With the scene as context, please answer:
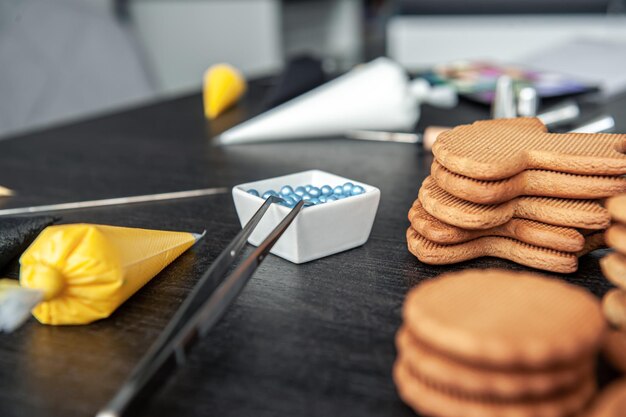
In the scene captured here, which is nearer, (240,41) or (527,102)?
(527,102)

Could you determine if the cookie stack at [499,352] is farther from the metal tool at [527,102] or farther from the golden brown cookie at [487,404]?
the metal tool at [527,102]

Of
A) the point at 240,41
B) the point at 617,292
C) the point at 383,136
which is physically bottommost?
the point at 240,41

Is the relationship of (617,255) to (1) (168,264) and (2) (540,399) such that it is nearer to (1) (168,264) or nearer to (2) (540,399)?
(2) (540,399)

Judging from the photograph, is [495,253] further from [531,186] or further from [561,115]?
[561,115]

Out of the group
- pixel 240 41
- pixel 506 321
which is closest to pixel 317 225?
pixel 506 321

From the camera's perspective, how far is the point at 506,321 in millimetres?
349

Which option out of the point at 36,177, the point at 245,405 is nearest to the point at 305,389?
the point at 245,405

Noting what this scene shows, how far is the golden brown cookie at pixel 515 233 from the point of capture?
566 mm

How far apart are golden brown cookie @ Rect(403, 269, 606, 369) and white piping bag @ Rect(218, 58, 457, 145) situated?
0.80 metres

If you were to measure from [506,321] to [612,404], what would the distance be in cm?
7

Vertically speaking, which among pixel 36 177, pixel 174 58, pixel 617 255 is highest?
pixel 617 255

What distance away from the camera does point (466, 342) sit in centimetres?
33

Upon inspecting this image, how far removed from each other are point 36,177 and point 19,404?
0.65m

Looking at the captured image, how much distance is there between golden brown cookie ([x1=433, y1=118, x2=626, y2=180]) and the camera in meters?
0.55
